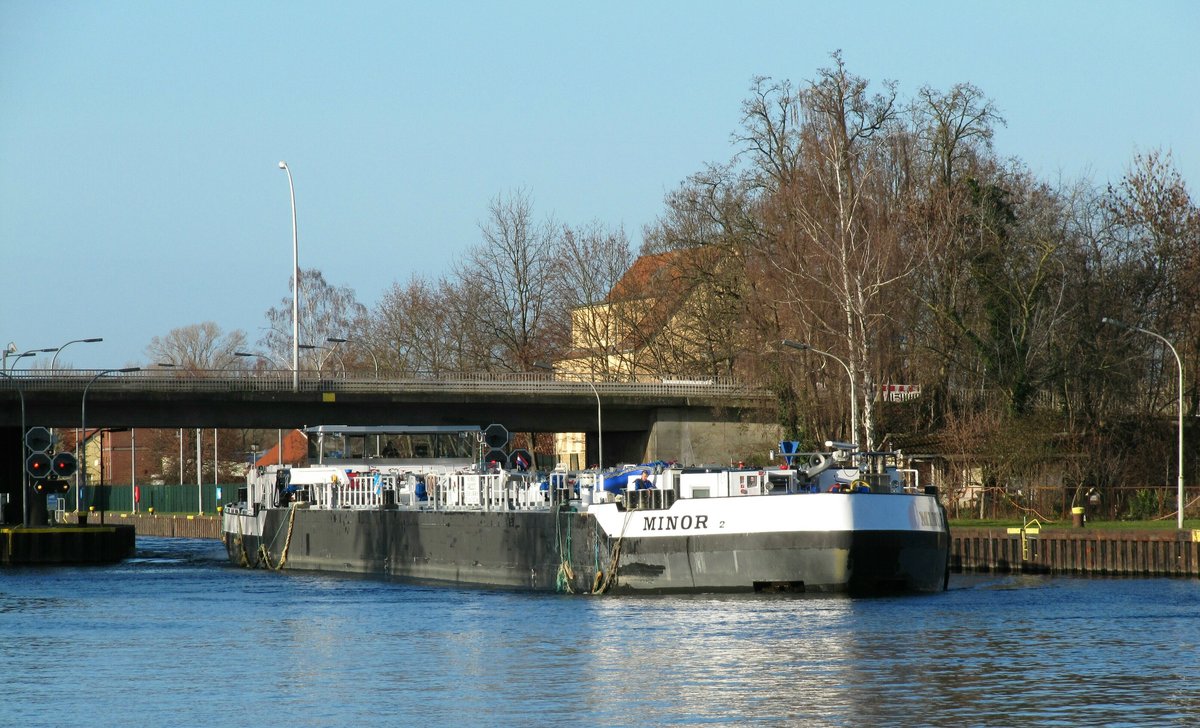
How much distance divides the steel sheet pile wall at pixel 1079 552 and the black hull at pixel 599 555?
31.4 ft

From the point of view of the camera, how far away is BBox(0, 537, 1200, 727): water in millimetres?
27969

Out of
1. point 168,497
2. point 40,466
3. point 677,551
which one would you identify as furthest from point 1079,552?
point 168,497

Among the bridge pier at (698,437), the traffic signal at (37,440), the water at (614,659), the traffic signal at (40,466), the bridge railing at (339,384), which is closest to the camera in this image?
the water at (614,659)

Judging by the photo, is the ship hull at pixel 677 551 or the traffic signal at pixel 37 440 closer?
the ship hull at pixel 677 551

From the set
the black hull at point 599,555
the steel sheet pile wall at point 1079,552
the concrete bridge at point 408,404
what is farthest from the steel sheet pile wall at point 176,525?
the steel sheet pile wall at point 1079,552

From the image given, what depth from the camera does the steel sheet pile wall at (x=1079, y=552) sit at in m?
50.6

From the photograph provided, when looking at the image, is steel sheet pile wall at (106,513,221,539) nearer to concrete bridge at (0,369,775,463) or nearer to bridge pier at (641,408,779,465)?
concrete bridge at (0,369,775,463)

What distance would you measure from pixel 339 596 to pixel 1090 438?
3369cm

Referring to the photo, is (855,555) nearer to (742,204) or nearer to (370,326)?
(742,204)

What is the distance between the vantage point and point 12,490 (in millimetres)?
86125

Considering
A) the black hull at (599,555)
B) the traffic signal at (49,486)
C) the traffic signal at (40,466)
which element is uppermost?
the traffic signal at (40,466)

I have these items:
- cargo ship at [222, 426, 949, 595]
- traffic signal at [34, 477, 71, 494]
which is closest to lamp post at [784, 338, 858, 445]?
cargo ship at [222, 426, 949, 595]

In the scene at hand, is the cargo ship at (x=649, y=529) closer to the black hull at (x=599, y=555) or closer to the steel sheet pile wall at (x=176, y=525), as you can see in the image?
the black hull at (x=599, y=555)

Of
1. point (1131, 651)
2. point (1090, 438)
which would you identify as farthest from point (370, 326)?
point (1131, 651)
